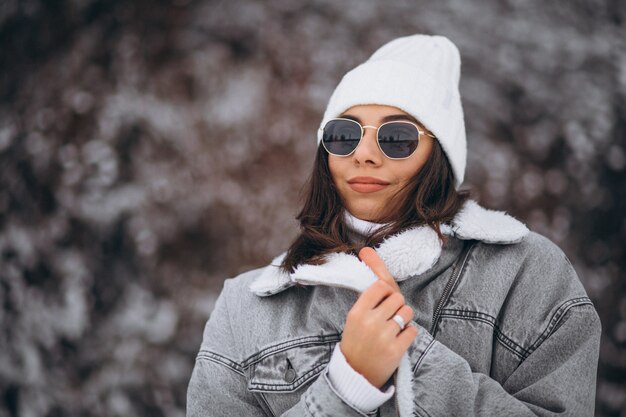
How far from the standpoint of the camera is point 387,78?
4.69 feet

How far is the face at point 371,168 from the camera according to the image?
4.46 ft

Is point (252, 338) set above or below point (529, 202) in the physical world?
above

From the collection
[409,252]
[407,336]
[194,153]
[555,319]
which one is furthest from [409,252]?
[194,153]

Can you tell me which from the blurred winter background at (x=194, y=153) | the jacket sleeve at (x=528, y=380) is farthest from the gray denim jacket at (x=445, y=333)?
the blurred winter background at (x=194, y=153)

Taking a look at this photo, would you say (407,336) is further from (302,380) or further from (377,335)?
(302,380)

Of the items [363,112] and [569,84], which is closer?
[363,112]

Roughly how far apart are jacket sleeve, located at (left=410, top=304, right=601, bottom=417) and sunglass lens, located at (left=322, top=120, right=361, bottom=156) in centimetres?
45

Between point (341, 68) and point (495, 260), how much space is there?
52.7 inches

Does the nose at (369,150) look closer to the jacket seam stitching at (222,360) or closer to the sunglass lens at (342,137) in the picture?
the sunglass lens at (342,137)

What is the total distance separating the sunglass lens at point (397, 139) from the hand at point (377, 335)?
338mm

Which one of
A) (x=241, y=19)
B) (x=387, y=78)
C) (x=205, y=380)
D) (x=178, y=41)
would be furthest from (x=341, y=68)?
(x=205, y=380)

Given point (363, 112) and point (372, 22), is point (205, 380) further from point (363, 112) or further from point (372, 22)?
point (372, 22)

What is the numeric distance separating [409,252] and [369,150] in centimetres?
25

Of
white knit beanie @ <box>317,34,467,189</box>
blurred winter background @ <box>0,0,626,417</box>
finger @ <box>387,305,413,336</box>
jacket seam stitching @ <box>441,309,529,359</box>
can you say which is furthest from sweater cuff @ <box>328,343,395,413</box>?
blurred winter background @ <box>0,0,626,417</box>
